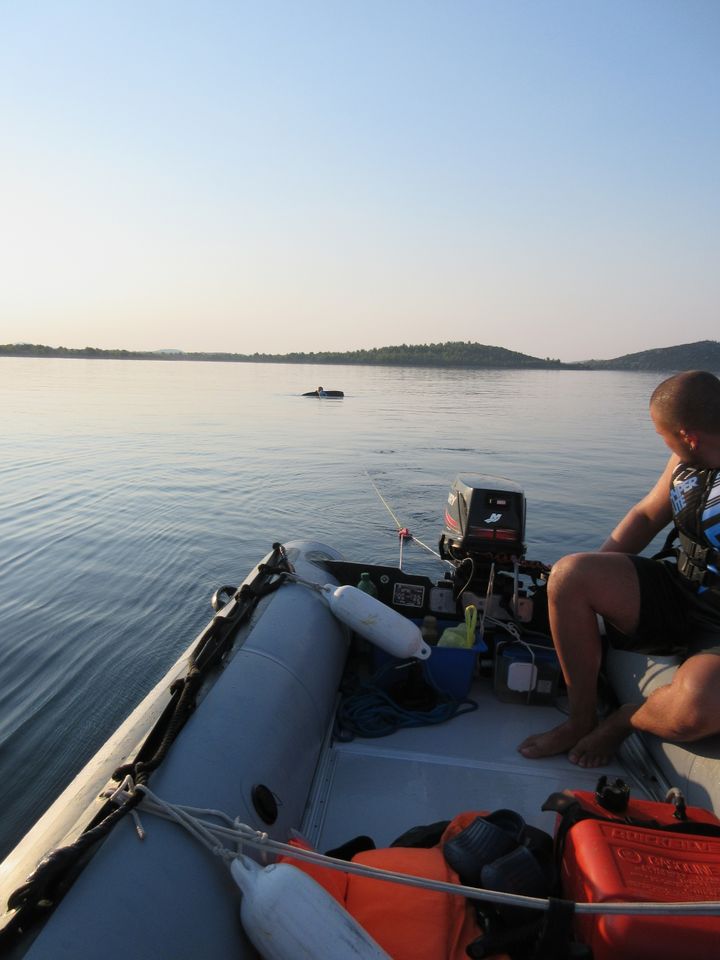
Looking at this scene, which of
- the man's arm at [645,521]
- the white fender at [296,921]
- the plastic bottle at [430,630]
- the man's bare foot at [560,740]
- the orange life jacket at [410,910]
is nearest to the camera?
the white fender at [296,921]

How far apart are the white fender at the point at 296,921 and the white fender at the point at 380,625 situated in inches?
57.2

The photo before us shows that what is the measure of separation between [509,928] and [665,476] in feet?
6.11

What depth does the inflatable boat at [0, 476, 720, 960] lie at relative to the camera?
129cm

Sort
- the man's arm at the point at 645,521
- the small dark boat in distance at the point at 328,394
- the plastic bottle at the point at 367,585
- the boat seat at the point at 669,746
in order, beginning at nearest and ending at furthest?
the boat seat at the point at 669,746
the man's arm at the point at 645,521
the plastic bottle at the point at 367,585
the small dark boat in distance at the point at 328,394

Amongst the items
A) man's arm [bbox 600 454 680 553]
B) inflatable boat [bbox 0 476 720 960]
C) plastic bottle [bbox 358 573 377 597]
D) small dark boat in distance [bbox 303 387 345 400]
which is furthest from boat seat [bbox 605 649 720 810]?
small dark boat in distance [bbox 303 387 345 400]

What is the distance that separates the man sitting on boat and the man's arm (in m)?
0.14

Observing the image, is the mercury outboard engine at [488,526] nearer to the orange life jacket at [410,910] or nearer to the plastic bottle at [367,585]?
the plastic bottle at [367,585]

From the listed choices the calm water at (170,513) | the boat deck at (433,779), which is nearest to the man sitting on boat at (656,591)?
the boat deck at (433,779)

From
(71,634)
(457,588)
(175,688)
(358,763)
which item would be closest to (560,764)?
(358,763)

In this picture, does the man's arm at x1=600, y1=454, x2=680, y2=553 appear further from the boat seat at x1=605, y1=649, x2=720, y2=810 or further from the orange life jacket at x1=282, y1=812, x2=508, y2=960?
the orange life jacket at x1=282, y1=812, x2=508, y2=960

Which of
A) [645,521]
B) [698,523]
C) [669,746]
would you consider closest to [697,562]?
[698,523]

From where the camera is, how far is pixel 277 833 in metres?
1.85

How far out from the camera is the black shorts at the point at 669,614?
237cm

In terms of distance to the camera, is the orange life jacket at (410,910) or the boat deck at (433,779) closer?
the orange life jacket at (410,910)
